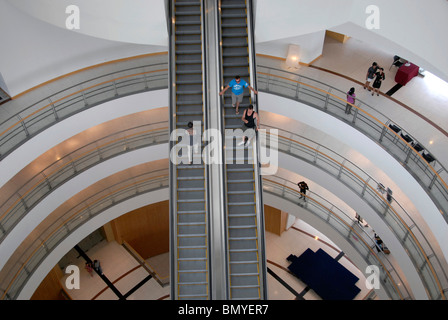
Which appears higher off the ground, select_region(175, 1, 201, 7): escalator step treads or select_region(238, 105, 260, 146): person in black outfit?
select_region(175, 1, 201, 7): escalator step treads

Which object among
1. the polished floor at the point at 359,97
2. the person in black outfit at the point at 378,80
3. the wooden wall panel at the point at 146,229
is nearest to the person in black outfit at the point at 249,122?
the polished floor at the point at 359,97

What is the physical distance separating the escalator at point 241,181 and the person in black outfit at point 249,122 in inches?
7.3

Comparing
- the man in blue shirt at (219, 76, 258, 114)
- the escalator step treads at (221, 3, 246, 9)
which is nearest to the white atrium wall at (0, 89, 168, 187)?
the escalator step treads at (221, 3, 246, 9)

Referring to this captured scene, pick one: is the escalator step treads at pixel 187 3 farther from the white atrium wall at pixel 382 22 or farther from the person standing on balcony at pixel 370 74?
the person standing on balcony at pixel 370 74

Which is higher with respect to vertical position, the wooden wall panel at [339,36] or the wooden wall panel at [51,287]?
the wooden wall panel at [339,36]

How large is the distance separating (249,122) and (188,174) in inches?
81.1

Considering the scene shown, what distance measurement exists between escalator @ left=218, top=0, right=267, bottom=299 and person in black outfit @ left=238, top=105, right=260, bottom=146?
0.61ft

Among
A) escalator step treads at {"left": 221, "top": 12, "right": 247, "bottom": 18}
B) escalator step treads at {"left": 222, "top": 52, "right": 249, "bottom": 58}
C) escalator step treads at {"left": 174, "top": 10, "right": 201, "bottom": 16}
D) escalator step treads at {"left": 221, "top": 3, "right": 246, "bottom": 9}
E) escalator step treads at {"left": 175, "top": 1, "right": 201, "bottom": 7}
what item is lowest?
escalator step treads at {"left": 222, "top": 52, "right": 249, "bottom": 58}

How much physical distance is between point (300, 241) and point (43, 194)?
13683 millimetres

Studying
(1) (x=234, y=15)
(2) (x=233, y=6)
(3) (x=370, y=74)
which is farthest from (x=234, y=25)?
(3) (x=370, y=74)

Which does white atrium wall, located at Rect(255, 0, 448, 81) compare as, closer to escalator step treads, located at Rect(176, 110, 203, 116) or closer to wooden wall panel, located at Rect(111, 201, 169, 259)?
escalator step treads, located at Rect(176, 110, 203, 116)

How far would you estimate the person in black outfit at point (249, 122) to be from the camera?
36.3 feet

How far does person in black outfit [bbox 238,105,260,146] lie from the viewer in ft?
36.3
